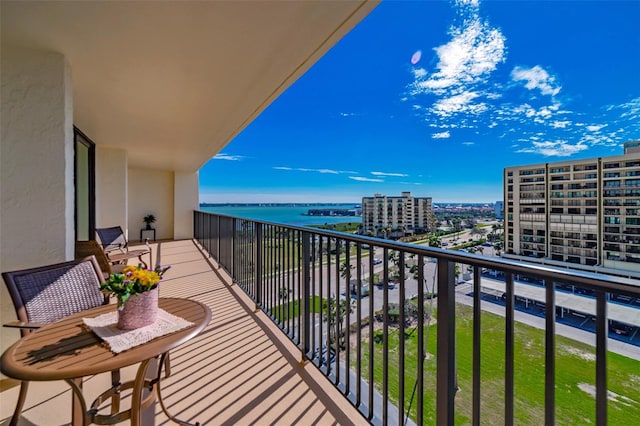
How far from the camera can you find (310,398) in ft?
5.74

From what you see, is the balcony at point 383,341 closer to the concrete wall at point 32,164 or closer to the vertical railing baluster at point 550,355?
the vertical railing baluster at point 550,355

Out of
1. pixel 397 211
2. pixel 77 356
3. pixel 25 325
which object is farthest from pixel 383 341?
pixel 397 211

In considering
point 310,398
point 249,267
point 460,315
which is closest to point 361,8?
point 460,315

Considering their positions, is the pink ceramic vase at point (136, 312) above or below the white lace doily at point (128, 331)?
above

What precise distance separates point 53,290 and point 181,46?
6.53ft

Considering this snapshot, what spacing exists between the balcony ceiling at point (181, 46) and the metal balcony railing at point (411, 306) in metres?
1.52

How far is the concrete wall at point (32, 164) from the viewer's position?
6.72 ft

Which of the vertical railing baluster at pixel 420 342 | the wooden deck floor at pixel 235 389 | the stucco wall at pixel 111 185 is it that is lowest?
the wooden deck floor at pixel 235 389

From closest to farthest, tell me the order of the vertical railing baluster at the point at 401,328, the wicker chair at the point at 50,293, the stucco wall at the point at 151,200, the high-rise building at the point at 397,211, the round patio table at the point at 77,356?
the round patio table at the point at 77,356
the vertical railing baluster at the point at 401,328
the wicker chair at the point at 50,293
the high-rise building at the point at 397,211
the stucco wall at the point at 151,200

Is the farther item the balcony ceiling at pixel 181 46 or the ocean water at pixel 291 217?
the ocean water at pixel 291 217

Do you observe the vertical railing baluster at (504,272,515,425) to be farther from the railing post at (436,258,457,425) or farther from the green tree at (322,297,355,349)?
the green tree at (322,297,355,349)

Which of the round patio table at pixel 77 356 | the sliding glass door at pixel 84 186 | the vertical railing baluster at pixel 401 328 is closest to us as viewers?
the round patio table at pixel 77 356

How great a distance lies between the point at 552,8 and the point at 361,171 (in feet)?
72.5

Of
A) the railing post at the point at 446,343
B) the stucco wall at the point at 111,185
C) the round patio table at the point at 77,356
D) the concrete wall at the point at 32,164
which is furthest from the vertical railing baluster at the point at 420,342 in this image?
the stucco wall at the point at 111,185
